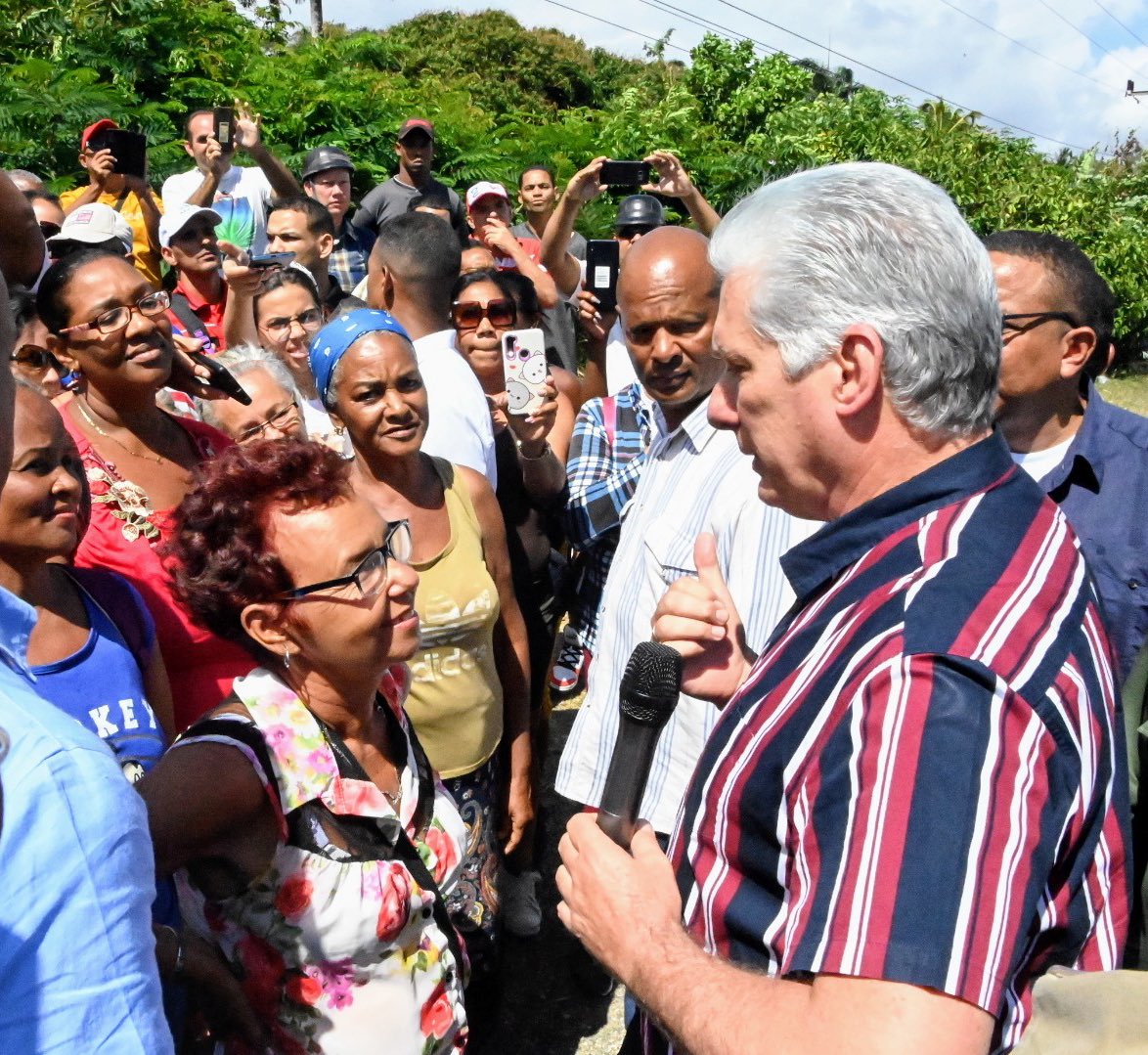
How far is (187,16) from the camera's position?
11.7 m

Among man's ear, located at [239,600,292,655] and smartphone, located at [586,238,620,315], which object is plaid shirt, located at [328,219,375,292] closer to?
smartphone, located at [586,238,620,315]

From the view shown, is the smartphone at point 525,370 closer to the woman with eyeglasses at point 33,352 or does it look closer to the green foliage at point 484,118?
the woman with eyeglasses at point 33,352

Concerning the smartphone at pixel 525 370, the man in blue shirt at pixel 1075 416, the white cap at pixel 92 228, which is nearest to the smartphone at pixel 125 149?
the white cap at pixel 92 228

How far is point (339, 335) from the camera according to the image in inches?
128

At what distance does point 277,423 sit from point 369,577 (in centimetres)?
157

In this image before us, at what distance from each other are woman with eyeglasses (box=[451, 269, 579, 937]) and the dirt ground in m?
0.09

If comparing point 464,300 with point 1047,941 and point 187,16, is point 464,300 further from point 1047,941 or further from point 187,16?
point 187,16

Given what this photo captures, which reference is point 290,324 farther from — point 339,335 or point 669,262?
point 669,262

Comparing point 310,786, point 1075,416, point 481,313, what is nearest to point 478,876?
point 310,786

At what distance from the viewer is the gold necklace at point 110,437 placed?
9.49 ft

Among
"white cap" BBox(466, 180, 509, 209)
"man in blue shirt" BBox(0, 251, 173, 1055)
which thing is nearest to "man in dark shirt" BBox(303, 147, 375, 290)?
"white cap" BBox(466, 180, 509, 209)

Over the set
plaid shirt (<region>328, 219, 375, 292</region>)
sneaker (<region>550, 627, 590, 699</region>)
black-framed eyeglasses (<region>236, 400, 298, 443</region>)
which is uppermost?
black-framed eyeglasses (<region>236, 400, 298, 443</region>)

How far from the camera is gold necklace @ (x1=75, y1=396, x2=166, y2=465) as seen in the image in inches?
114

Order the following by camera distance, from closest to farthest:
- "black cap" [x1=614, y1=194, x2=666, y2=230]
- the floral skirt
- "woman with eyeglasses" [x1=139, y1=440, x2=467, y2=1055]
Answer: "woman with eyeglasses" [x1=139, y1=440, x2=467, y2=1055]
the floral skirt
"black cap" [x1=614, y1=194, x2=666, y2=230]
